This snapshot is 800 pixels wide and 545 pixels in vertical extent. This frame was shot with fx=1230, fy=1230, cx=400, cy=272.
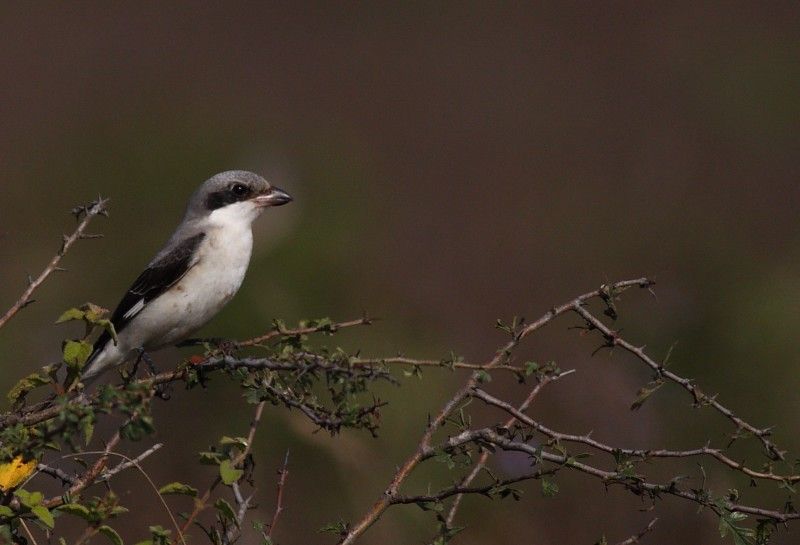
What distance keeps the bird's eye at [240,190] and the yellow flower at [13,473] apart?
2.30m

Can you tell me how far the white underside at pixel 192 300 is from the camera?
398cm

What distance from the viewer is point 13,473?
2146 mm

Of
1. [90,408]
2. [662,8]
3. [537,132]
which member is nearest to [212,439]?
[90,408]

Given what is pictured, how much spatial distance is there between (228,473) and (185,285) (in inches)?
76.0

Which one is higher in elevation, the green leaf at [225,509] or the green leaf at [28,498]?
the green leaf at [225,509]

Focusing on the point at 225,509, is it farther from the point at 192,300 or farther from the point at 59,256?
the point at 192,300

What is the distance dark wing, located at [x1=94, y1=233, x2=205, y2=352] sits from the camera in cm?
407

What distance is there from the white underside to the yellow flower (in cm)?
183

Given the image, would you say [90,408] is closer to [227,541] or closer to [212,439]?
[227,541]

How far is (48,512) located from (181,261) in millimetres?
2077

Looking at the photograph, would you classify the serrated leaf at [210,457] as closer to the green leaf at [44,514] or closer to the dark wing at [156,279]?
the green leaf at [44,514]

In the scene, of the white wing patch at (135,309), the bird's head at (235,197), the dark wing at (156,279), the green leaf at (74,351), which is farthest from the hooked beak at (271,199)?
the green leaf at (74,351)

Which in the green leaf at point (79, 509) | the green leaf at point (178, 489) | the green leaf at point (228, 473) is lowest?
the green leaf at point (79, 509)

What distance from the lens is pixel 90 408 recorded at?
1854 millimetres
